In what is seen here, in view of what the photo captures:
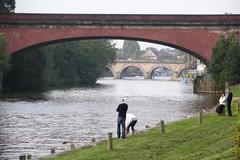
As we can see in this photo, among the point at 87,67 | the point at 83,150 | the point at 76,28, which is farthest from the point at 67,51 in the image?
the point at 83,150

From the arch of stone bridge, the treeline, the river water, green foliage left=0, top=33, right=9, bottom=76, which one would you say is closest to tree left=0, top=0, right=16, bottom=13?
the treeline

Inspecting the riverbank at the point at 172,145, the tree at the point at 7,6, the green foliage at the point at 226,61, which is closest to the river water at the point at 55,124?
the riverbank at the point at 172,145

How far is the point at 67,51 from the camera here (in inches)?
4500

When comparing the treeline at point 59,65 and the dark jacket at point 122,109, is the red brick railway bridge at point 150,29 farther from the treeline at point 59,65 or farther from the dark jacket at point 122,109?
the dark jacket at point 122,109

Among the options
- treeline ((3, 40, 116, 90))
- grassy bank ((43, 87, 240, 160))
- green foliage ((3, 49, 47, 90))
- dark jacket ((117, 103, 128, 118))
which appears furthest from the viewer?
treeline ((3, 40, 116, 90))

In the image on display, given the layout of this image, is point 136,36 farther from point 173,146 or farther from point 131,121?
point 173,146

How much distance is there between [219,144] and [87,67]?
4075 inches

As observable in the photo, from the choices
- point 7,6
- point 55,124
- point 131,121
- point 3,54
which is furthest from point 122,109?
point 7,6

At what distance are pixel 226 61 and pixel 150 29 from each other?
1166cm

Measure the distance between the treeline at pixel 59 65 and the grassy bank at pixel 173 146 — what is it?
54.1 meters

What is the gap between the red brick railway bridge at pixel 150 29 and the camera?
7106 centimetres

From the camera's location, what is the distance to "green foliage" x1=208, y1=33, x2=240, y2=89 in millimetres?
63438

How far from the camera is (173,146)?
69.8ft

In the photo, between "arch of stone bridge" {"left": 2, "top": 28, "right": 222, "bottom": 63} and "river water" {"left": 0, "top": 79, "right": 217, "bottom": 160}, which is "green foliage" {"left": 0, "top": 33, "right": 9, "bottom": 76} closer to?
"arch of stone bridge" {"left": 2, "top": 28, "right": 222, "bottom": 63}
